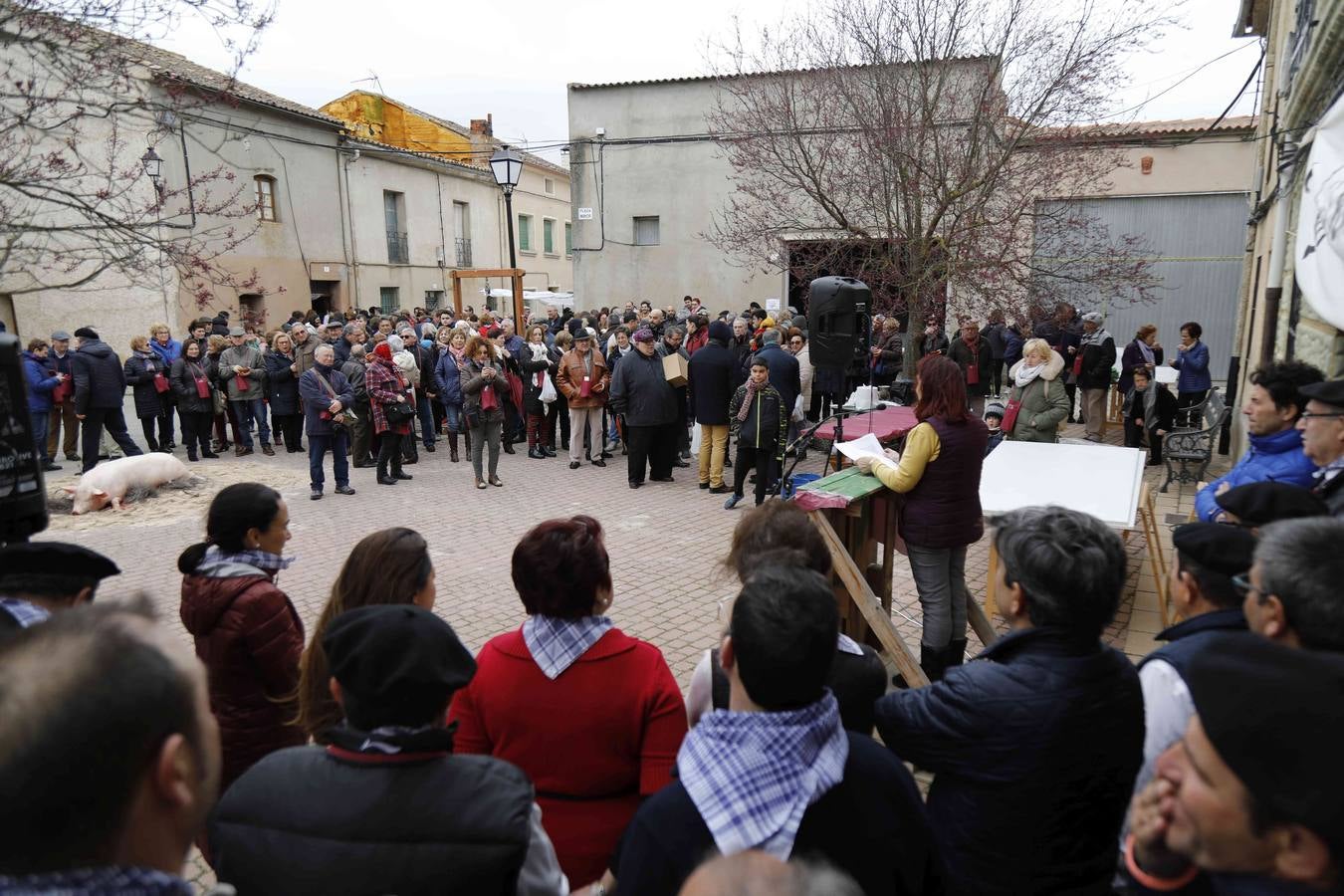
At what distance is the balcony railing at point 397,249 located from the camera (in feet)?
92.2

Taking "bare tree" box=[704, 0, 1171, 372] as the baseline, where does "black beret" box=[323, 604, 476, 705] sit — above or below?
below

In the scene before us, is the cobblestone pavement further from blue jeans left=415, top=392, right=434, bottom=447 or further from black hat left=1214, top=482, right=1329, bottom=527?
black hat left=1214, top=482, right=1329, bottom=527

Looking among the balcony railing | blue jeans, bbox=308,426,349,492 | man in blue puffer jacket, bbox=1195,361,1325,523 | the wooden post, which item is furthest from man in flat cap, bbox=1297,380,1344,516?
the balcony railing

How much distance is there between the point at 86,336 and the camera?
1104 cm

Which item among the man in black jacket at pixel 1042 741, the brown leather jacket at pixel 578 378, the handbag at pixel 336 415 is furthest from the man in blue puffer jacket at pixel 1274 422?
the handbag at pixel 336 415

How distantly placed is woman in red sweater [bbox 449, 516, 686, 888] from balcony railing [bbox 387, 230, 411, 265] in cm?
2818

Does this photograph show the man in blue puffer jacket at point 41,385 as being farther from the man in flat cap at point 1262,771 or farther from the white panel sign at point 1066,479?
the man in flat cap at point 1262,771

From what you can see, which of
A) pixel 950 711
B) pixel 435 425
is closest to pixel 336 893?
pixel 950 711

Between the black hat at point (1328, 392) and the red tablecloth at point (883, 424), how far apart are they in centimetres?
358

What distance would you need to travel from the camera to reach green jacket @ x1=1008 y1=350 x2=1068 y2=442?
7.76m

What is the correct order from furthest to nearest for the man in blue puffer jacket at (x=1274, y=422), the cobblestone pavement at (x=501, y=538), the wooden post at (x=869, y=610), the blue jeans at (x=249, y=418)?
the blue jeans at (x=249, y=418), the cobblestone pavement at (x=501, y=538), the man in blue puffer jacket at (x=1274, y=422), the wooden post at (x=869, y=610)

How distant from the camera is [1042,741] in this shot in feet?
6.25

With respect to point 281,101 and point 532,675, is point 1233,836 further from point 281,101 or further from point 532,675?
point 281,101

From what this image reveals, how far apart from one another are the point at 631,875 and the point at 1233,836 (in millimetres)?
991
